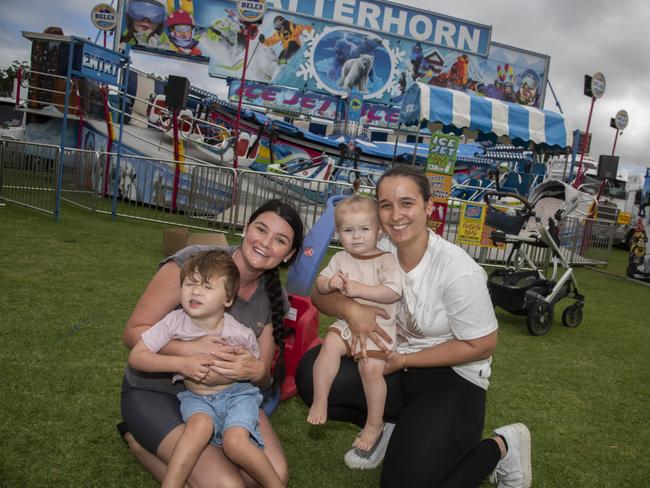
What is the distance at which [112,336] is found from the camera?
418 centimetres

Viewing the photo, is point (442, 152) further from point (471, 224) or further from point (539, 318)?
point (539, 318)

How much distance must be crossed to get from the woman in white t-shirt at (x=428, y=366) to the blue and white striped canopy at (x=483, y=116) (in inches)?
287

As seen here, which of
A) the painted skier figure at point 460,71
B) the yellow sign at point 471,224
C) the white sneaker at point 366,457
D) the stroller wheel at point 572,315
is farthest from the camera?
the painted skier figure at point 460,71

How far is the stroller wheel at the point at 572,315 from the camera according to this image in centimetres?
648

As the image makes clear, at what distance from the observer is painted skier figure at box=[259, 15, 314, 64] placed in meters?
19.0

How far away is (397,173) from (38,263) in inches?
202


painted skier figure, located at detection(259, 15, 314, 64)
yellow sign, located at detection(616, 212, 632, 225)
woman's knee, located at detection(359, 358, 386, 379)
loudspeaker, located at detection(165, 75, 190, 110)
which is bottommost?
woman's knee, located at detection(359, 358, 386, 379)

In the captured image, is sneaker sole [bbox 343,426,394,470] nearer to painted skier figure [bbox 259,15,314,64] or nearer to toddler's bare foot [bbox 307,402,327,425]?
toddler's bare foot [bbox 307,402,327,425]

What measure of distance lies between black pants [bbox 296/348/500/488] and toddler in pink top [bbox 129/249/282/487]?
496mm

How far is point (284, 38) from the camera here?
62.6ft

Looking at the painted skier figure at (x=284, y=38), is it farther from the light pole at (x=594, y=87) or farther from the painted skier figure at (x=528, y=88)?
the light pole at (x=594, y=87)

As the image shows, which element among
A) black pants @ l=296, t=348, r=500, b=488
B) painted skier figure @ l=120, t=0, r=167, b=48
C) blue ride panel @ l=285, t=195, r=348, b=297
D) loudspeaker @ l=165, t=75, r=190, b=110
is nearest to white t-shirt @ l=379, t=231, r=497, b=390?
black pants @ l=296, t=348, r=500, b=488

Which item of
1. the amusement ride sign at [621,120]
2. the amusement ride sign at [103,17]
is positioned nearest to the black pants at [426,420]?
the amusement ride sign at [103,17]

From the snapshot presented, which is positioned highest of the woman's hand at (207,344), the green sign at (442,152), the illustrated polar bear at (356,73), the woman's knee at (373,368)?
the illustrated polar bear at (356,73)
